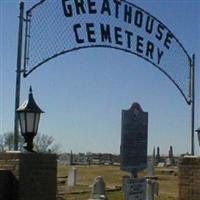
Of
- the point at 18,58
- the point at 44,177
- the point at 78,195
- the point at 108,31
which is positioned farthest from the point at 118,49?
the point at 78,195

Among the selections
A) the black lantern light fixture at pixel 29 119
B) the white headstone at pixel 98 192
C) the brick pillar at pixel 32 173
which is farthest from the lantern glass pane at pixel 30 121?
the white headstone at pixel 98 192

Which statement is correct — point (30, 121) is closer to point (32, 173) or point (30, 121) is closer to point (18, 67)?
point (32, 173)

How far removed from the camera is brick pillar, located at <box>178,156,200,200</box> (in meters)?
11.8

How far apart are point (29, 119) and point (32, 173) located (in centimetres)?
79

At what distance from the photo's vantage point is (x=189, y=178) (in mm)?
11953

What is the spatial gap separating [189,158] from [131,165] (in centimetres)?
200

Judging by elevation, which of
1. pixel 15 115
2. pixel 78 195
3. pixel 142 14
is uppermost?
pixel 142 14

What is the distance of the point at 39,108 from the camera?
9.18 metres

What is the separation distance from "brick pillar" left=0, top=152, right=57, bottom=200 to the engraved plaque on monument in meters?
1.50

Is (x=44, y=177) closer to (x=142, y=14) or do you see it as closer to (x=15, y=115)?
(x=15, y=115)

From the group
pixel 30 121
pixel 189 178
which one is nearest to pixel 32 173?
pixel 30 121

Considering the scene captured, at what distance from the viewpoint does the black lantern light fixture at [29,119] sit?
9070 millimetres

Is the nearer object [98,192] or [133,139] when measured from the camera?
[133,139]

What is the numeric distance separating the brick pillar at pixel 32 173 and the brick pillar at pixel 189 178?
354cm
